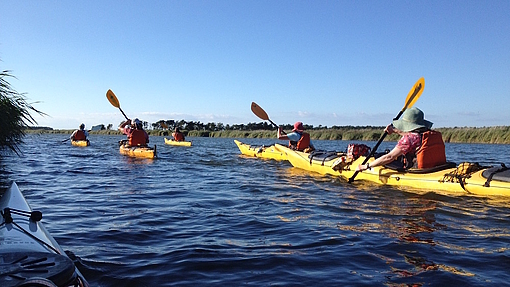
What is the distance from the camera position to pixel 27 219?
3.11 meters

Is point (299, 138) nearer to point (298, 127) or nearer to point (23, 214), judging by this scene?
point (298, 127)

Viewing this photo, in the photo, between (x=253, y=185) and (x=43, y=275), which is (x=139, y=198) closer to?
(x=253, y=185)

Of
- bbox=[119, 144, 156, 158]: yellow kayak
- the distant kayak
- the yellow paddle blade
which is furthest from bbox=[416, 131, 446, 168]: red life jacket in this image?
bbox=[119, 144, 156, 158]: yellow kayak

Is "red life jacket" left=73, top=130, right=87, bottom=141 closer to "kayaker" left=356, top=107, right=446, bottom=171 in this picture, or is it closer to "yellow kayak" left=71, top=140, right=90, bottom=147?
"yellow kayak" left=71, top=140, right=90, bottom=147

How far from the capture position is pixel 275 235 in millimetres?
4207

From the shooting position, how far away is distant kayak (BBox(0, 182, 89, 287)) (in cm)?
179

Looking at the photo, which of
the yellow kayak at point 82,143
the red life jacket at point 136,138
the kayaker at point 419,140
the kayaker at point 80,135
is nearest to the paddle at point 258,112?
the red life jacket at point 136,138

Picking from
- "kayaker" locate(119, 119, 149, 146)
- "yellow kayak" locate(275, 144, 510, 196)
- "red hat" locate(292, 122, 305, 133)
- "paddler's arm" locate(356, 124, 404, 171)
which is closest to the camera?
"yellow kayak" locate(275, 144, 510, 196)

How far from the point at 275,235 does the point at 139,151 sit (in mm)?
11983

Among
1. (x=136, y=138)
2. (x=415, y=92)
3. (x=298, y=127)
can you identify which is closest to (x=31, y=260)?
(x=415, y=92)

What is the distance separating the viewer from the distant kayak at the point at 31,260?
5.86 ft

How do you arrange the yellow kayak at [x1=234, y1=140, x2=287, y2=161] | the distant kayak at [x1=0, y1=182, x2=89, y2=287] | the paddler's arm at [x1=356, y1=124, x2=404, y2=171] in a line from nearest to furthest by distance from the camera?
the distant kayak at [x1=0, y1=182, x2=89, y2=287] < the paddler's arm at [x1=356, y1=124, x2=404, y2=171] < the yellow kayak at [x1=234, y1=140, x2=287, y2=161]

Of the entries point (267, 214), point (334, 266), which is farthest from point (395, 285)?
point (267, 214)

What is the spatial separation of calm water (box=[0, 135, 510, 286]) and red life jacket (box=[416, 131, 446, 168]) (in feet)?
2.32
